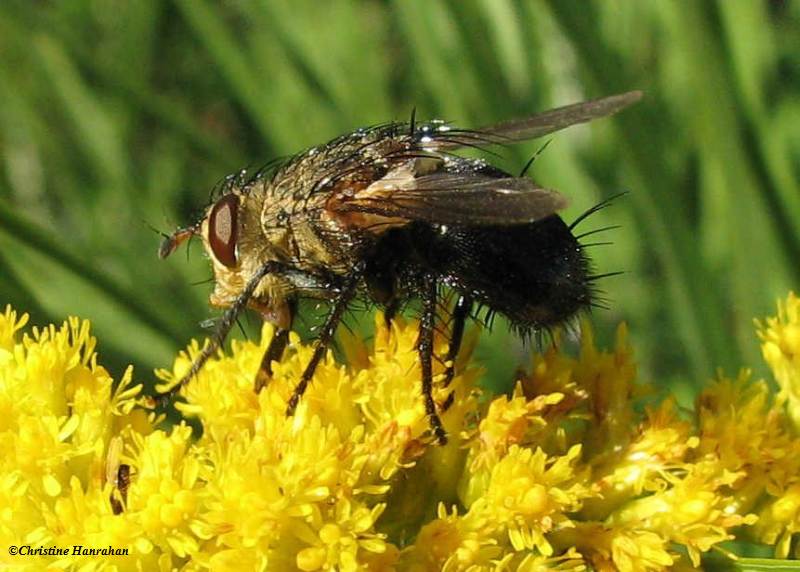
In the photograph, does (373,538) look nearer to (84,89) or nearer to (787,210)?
(787,210)

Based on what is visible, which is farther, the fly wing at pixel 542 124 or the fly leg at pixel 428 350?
the fly wing at pixel 542 124

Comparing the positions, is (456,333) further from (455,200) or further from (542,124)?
(542,124)

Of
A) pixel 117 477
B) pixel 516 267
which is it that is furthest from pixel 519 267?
pixel 117 477

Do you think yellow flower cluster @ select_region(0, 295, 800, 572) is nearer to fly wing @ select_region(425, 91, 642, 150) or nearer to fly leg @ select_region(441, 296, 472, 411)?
fly leg @ select_region(441, 296, 472, 411)

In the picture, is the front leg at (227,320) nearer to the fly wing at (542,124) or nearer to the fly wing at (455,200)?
the fly wing at (455,200)

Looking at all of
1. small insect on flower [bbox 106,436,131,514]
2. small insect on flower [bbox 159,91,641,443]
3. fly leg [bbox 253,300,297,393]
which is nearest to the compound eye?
small insect on flower [bbox 159,91,641,443]

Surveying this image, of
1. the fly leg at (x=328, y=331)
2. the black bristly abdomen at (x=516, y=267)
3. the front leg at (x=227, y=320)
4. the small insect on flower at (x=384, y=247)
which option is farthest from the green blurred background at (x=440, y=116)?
the black bristly abdomen at (x=516, y=267)
